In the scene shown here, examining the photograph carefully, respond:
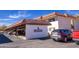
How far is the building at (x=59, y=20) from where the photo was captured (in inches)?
409

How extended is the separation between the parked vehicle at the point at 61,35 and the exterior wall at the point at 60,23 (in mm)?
188

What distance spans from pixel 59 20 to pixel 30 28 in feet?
5.11

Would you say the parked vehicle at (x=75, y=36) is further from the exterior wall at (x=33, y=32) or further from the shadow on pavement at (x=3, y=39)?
the shadow on pavement at (x=3, y=39)

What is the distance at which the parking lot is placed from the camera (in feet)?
33.1

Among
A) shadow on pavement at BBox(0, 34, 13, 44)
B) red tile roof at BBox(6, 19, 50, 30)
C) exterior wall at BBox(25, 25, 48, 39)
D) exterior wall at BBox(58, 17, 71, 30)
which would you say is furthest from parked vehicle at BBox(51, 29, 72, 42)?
shadow on pavement at BBox(0, 34, 13, 44)

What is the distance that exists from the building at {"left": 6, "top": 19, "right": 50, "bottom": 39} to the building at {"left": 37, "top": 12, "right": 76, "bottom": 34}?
263mm

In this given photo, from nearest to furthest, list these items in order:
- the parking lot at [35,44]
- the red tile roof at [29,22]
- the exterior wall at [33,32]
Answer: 1. the parking lot at [35,44]
2. the red tile roof at [29,22]
3. the exterior wall at [33,32]

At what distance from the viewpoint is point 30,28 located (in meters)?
10.6

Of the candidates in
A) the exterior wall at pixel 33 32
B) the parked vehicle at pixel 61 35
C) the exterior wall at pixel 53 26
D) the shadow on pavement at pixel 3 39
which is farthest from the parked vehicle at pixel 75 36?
the shadow on pavement at pixel 3 39

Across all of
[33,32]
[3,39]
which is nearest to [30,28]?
[33,32]
